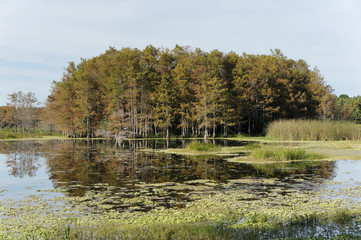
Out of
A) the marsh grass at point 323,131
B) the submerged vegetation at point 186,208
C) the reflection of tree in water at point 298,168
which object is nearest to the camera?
the submerged vegetation at point 186,208

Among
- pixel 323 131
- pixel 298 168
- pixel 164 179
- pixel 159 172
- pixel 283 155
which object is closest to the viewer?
pixel 164 179

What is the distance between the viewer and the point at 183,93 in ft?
173

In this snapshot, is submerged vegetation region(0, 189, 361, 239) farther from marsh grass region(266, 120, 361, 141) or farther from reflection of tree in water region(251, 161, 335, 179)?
marsh grass region(266, 120, 361, 141)

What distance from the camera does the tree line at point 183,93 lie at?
5200cm

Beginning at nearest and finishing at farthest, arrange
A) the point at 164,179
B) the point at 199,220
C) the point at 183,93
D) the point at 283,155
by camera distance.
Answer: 1. the point at 199,220
2. the point at 164,179
3. the point at 283,155
4. the point at 183,93

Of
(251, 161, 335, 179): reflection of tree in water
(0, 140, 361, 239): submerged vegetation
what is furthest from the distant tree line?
(0, 140, 361, 239): submerged vegetation

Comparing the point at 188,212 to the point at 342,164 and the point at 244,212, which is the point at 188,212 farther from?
the point at 342,164

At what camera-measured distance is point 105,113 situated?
2265 inches

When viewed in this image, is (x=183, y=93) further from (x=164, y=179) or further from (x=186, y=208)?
(x=186, y=208)

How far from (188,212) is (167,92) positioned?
145ft

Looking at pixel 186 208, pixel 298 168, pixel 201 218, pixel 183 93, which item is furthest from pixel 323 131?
pixel 201 218

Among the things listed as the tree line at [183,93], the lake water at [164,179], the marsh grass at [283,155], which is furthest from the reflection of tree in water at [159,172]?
the tree line at [183,93]

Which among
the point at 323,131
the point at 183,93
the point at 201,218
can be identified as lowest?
the point at 201,218

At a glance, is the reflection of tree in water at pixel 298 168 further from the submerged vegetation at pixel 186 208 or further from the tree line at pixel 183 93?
the tree line at pixel 183 93
